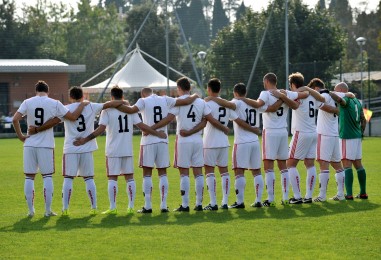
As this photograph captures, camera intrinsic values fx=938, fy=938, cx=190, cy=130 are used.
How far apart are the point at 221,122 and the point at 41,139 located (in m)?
2.88

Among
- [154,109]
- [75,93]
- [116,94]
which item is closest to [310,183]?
[154,109]

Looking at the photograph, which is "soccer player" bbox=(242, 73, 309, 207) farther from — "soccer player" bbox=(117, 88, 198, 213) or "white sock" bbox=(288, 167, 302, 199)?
"soccer player" bbox=(117, 88, 198, 213)

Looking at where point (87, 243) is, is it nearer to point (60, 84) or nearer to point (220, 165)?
point (220, 165)

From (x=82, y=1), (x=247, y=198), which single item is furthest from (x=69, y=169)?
(x=82, y=1)

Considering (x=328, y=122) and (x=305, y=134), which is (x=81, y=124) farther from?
(x=328, y=122)

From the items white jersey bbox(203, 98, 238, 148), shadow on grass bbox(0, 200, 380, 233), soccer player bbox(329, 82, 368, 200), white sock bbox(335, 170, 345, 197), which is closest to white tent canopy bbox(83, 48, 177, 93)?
soccer player bbox(329, 82, 368, 200)

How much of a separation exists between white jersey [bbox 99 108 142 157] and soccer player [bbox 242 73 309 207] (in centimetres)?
219

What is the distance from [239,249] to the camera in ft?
36.1

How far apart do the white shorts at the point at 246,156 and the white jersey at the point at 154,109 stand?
1250 millimetres

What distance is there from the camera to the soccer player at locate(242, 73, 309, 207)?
15.2 m

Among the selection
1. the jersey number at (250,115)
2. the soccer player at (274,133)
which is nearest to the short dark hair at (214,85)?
the jersey number at (250,115)

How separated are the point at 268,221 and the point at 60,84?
42829 millimetres

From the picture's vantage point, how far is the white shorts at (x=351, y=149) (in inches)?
643

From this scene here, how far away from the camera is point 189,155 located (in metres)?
14.8
